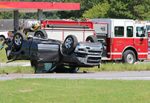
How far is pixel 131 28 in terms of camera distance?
29.6m

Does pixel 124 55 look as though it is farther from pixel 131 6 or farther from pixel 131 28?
pixel 131 6

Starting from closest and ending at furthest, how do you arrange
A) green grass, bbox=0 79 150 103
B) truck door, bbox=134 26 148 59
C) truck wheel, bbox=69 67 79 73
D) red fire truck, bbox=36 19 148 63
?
green grass, bbox=0 79 150 103 < truck wheel, bbox=69 67 79 73 < red fire truck, bbox=36 19 148 63 < truck door, bbox=134 26 148 59

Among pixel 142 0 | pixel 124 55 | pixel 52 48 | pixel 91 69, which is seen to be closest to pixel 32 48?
pixel 52 48

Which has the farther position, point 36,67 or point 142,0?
point 142,0

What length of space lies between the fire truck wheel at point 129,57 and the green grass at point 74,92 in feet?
45.2

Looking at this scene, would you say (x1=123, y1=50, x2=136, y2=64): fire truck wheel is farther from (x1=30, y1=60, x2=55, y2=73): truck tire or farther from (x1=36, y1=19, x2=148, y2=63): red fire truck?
(x1=30, y1=60, x2=55, y2=73): truck tire

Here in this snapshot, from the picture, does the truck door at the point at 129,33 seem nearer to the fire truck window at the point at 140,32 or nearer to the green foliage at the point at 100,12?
the fire truck window at the point at 140,32

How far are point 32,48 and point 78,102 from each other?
11.0 meters

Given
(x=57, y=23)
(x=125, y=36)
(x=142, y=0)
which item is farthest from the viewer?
(x=142, y=0)

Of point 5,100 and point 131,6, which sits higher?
point 131,6

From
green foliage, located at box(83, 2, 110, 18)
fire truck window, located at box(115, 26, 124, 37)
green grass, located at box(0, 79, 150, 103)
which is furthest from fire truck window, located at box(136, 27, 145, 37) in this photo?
green foliage, located at box(83, 2, 110, 18)

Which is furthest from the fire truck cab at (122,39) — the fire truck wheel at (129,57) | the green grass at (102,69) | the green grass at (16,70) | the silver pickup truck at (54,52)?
the green grass at (16,70)

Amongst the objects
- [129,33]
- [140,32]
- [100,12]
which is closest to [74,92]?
[129,33]

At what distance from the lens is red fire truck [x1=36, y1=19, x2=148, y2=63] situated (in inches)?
1091
